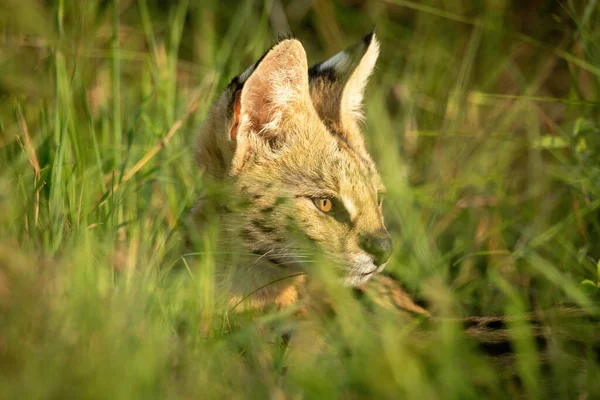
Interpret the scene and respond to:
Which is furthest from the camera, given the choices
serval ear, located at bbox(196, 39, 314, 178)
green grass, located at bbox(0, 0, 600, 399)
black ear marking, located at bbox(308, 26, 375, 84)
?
black ear marking, located at bbox(308, 26, 375, 84)

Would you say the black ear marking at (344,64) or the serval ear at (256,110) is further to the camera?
the black ear marking at (344,64)

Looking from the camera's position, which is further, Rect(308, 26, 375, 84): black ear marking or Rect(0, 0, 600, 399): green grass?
Rect(308, 26, 375, 84): black ear marking

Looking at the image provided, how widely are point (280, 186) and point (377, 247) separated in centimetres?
56

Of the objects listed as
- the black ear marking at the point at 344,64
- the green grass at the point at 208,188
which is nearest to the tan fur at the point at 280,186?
the green grass at the point at 208,188

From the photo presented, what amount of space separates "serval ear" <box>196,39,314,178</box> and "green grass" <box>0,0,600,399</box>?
297mm

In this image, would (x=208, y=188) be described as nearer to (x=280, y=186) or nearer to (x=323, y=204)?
(x=280, y=186)

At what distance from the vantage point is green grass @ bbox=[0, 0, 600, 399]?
228 cm

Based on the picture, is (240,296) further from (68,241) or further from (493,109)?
(493,109)

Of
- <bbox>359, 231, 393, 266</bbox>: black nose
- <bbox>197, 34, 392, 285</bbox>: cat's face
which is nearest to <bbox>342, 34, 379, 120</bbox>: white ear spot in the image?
<bbox>197, 34, 392, 285</bbox>: cat's face

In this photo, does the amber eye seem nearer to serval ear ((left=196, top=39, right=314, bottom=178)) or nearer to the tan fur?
the tan fur

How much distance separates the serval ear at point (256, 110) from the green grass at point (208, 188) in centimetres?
→ 30

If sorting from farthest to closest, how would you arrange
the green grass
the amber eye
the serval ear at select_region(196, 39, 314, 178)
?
the amber eye, the serval ear at select_region(196, 39, 314, 178), the green grass

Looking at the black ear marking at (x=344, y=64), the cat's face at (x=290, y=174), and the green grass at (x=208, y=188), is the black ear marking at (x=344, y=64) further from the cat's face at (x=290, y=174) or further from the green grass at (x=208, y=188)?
the green grass at (x=208, y=188)

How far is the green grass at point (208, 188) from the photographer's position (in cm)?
228
